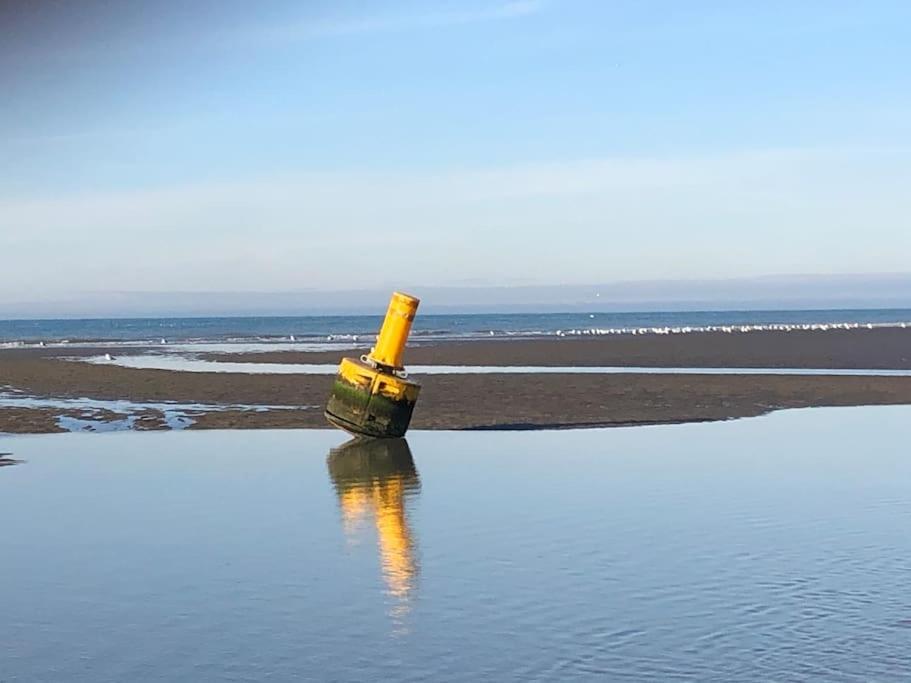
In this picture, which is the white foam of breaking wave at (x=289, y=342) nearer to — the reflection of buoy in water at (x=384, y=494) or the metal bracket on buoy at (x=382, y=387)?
the metal bracket on buoy at (x=382, y=387)

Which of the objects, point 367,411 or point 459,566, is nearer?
point 459,566

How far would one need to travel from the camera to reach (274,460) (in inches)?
736

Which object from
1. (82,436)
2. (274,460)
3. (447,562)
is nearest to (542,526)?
(447,562)

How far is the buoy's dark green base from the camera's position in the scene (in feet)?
66.4

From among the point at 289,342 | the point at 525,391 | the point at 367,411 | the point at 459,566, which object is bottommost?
the point at 459,566

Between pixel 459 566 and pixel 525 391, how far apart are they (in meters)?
20.8

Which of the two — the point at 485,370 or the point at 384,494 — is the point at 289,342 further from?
the point at 384,494

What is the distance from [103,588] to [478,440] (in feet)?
37.3

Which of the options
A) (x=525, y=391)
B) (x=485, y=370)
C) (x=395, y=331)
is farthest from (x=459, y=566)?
(x=485, y=370)

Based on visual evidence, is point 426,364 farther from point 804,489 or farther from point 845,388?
point 804,489

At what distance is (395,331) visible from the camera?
19891 mm

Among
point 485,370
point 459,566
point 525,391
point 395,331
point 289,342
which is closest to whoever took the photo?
point 459,566

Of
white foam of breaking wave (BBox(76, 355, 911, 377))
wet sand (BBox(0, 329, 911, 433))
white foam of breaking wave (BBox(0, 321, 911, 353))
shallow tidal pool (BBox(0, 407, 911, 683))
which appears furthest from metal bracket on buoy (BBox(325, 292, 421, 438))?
white foam of breaking wave (BBox(0, 321, 911, 353))

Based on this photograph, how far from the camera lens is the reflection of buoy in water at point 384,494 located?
11266 millimetres
